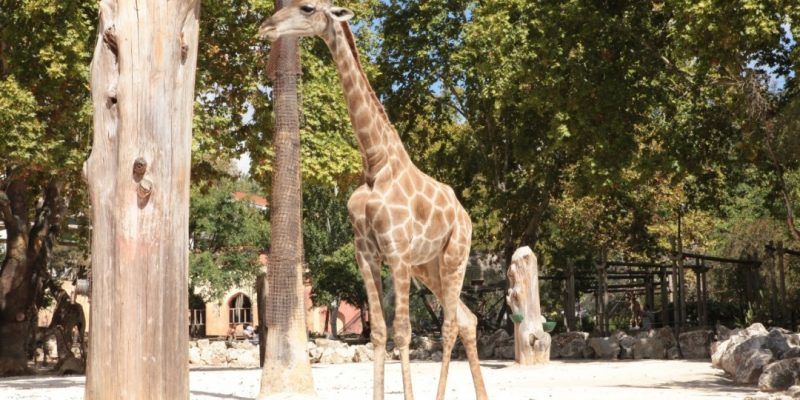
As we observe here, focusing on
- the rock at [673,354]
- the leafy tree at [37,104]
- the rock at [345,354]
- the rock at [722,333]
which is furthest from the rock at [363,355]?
the rock at [722,333]

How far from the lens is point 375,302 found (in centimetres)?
1008

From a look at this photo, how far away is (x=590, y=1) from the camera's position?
22.6 meters

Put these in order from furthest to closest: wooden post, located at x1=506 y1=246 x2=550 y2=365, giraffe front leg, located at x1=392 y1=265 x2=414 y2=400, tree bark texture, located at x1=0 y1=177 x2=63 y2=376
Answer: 1. tree bark texture, located at x1=0 y1=177 x2=63 y2=376
2. wooden post, located at x1=506 y1=246 x2=550 y2=365
3. giraffe front leg, located at x1=392 y1=265 x2=414 y2=400

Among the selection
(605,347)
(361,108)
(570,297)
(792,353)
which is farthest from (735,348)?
(570,297)

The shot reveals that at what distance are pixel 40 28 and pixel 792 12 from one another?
→ 14.5 meters

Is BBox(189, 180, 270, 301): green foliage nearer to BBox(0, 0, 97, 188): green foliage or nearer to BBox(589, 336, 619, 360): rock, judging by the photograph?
BBox(589, 336, 619, 360): rock

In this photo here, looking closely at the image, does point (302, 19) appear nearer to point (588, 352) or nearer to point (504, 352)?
point (588, 352)

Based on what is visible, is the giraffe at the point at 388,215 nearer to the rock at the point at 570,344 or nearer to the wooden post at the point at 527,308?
the wooden post at the point at 527,308

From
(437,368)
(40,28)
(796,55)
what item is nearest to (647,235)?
(437,368)

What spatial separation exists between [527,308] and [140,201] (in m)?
18.2

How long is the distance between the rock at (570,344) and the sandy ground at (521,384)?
3.29m

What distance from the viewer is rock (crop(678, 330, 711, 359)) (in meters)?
24.9

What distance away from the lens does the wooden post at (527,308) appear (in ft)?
74.8

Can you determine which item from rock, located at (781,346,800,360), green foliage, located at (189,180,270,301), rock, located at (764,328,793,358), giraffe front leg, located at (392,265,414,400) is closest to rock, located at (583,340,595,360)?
rock, located at (764,328,793,358)
